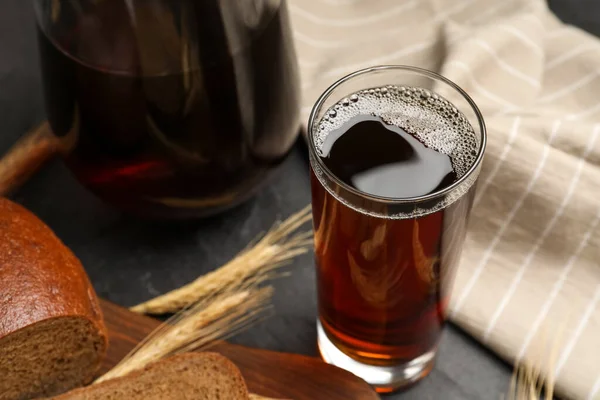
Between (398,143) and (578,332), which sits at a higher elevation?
(398,143)

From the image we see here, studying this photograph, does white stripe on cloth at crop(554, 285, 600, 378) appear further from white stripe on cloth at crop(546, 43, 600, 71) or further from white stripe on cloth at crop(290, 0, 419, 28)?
white stripe on cloth at crop(290, 0, 419, 28)

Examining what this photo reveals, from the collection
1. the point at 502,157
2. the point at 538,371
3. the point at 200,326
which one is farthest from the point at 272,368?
the point at 502,157

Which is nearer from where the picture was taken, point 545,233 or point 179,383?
point 179,383

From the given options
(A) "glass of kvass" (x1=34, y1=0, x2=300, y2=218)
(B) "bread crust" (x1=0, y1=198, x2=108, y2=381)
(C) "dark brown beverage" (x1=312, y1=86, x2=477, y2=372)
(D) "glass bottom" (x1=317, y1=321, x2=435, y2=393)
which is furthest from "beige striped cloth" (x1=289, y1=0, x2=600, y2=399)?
(B) "bread crust" (x1=0, y1=198, x2=108, y2=381)

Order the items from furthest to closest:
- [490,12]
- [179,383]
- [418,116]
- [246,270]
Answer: [490,12], [246,270], [179,383], [418,116]

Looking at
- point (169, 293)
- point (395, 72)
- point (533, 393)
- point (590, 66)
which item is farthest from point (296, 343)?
point (590, 66)

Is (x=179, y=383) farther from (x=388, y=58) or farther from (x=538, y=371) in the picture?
(x=388, y=58)
